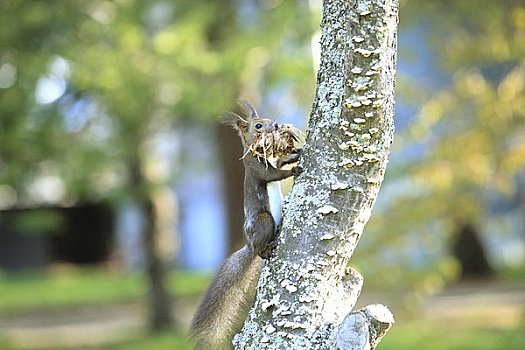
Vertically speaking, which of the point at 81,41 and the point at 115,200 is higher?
the point at 81,41

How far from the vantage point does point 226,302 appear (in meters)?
2.77

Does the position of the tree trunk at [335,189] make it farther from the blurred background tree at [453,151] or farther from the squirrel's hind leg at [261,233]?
the blurred background tree at [453,151]

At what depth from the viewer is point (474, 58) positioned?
7.66m

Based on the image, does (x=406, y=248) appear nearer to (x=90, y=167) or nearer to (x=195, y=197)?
(x=90, y=167)

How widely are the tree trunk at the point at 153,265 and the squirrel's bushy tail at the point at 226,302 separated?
746cm

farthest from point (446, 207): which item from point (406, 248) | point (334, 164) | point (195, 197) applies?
point (195, 197)

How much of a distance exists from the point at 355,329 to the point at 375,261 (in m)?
4.83

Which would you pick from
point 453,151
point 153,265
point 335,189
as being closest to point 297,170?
point 335,189

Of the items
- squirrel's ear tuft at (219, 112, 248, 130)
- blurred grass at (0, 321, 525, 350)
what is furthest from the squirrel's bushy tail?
blurred grass at (0, 321, 525, 350)

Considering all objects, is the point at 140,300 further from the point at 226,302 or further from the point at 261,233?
the point at 261,233

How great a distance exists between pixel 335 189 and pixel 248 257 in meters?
0.42

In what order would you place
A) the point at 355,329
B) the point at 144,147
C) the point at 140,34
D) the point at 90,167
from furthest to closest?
the point at 144,147
the point at 90,167
the point at 140,34
the point at 355,329

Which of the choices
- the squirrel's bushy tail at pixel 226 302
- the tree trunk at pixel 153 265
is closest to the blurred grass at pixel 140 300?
the squirrel's bushy tail at pixel 226 302

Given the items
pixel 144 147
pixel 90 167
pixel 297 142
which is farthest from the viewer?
pixel 144 147
